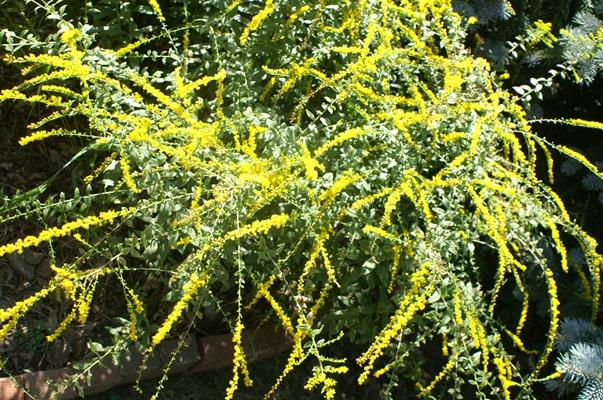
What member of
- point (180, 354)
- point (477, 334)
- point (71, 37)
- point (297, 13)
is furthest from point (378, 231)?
point (71, 37)

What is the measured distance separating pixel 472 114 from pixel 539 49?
1.21 meters

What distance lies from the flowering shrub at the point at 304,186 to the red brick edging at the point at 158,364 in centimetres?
11

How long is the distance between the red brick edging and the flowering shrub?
0.11 meters

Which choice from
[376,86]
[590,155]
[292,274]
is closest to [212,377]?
[292,274]

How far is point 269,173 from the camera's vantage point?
223 cm

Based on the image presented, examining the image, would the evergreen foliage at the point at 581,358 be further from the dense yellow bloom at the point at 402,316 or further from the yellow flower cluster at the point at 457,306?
the dense yellow bloom at the point at 402,316

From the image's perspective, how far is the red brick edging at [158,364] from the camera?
99.5 inches

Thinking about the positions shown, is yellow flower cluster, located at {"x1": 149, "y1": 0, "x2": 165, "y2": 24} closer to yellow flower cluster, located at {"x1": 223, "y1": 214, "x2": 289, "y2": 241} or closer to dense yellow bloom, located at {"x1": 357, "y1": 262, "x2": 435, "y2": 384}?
yellow flower cluster, located at {"x1": 223, "y1": 214, "x2": 289, "y2": 241}

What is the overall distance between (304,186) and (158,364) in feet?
3.09

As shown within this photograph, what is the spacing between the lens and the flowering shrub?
231cm

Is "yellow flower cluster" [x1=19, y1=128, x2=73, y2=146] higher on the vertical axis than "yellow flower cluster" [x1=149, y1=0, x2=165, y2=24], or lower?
lower

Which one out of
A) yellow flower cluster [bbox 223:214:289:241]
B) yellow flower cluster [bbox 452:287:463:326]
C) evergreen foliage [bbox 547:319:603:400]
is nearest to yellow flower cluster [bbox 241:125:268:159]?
yellow flower cluster [bbox 223:214:289:241]

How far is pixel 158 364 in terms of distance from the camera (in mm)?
2781

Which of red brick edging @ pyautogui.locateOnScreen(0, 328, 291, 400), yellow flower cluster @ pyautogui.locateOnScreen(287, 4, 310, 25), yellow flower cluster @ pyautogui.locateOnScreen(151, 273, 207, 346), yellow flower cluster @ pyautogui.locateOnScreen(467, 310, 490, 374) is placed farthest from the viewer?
yellow flower cluster @ pyautogui.locateOnScreen(287, 4, 310, 25)
